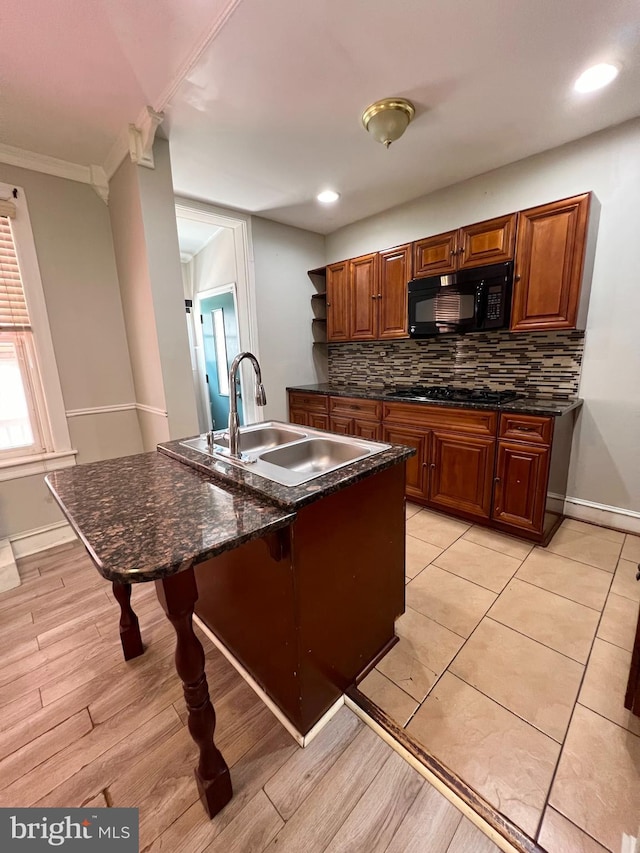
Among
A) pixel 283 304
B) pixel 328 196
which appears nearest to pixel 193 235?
pixel 283 304

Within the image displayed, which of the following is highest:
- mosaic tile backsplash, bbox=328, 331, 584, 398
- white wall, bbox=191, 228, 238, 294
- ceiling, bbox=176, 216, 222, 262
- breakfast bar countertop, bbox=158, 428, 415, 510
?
ceiling, bbox=176, 216, 222, 262

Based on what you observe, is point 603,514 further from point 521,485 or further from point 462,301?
point 462,301

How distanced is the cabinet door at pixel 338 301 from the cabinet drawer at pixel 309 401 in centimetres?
66

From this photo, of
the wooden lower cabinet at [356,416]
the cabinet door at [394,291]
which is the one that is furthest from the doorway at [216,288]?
the cabinet door at [394,291]

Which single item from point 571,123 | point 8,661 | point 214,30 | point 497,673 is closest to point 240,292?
point 214,30

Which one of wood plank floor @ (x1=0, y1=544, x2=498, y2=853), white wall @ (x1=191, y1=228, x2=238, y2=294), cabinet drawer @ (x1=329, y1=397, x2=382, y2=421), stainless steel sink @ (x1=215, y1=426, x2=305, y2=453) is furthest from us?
white wall @ (x1=191, y1=228, x2=238, y2=294)

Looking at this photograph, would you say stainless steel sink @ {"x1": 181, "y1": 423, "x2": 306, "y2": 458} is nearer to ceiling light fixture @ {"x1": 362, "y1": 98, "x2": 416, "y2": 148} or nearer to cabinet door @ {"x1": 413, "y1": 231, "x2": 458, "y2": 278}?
ceiling light fixture @ {"x1": 362, "y1": 98, "x2": 416, "y2": 148}

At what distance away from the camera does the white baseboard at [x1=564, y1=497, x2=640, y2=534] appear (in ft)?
7.66

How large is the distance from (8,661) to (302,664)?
1431mm

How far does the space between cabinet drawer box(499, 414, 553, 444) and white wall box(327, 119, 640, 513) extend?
0.61 meters

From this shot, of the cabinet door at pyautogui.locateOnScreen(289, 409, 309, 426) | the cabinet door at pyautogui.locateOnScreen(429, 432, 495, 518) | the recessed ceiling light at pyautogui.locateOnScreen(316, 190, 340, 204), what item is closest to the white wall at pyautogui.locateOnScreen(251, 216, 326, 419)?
the cabinet door at pyautogui.locateOnScreen(289, 409, 309, 426)

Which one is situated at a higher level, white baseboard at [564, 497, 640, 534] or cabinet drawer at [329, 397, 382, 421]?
cabinet drawer at [329, 397, 382, 421]

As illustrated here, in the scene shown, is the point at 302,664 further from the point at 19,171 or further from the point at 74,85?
the point at 19,171

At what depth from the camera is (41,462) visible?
96.0 inches
